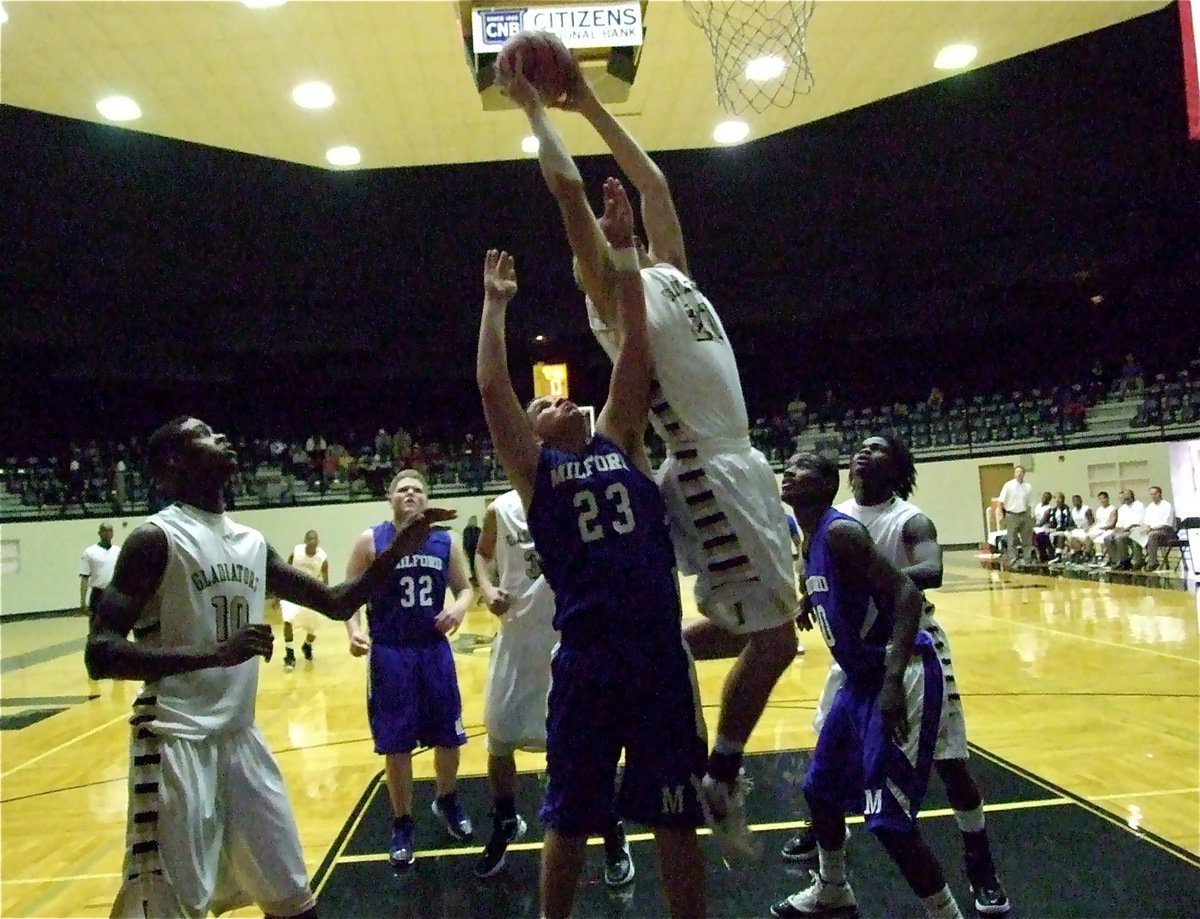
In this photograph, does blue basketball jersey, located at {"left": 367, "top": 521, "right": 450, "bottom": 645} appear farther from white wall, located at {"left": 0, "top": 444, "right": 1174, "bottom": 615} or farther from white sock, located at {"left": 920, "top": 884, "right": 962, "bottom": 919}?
white wall, located at {"left": 0, "top": 444, "right": 1174, "bottom": 615}

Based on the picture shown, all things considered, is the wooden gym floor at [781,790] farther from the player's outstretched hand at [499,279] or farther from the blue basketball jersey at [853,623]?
the player's outstretched hand at [499,279]

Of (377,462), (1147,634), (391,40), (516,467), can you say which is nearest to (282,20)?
(391,40)

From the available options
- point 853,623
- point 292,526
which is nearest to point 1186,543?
point 853,623

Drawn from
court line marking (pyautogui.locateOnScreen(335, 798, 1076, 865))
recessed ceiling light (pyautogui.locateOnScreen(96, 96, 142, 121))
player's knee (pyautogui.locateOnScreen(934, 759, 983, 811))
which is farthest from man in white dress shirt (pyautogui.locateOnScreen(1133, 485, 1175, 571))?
recessed ceiling light (pyautogui.locateOnScreen(96, 96, 142, 121))

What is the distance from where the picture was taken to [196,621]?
2.71 m

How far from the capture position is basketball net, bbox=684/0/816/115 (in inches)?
242

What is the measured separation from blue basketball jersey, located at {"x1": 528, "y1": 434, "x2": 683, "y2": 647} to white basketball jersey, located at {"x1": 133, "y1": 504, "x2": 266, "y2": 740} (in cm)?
90

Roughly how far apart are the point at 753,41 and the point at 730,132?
1539 millimetres

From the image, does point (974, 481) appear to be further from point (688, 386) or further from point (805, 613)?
point (688, 386)

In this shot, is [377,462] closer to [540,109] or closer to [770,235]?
[770,235]

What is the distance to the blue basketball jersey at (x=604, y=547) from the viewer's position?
→ 8.06ft

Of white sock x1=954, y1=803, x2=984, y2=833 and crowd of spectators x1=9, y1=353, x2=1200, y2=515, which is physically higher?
crowd of spectators x1=9, y1=353, x2=1200, y2=515

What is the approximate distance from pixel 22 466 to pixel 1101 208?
22178 millimetres

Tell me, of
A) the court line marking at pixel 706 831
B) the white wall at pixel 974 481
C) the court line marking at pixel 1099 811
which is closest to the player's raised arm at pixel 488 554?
the court line marking at pixel 706 831
